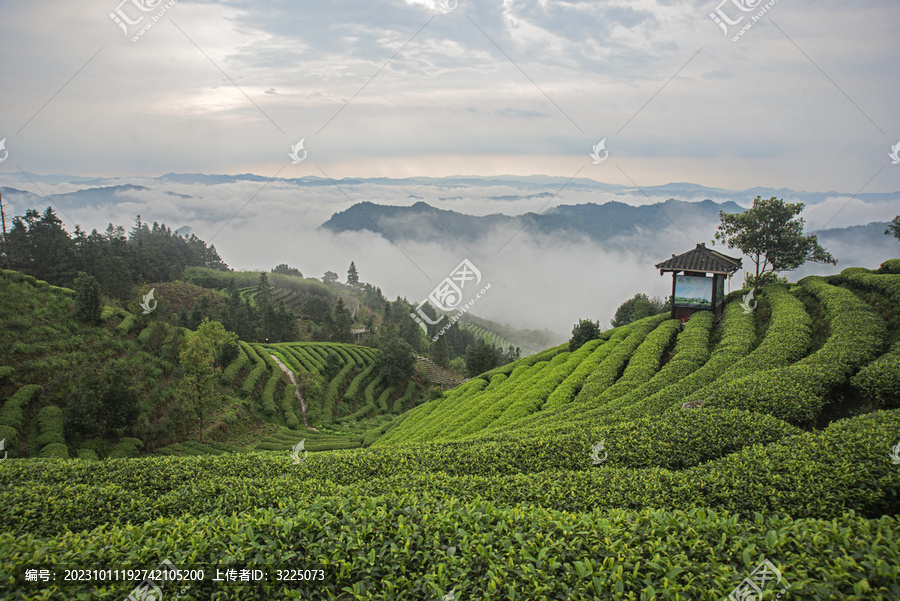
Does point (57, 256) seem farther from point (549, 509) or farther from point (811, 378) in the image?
point (811, 378)

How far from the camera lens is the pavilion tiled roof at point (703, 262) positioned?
73.0 ft

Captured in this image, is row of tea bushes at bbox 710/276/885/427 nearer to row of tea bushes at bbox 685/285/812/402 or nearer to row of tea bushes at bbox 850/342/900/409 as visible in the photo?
row of tea bushes at bbox 850/342/900/409

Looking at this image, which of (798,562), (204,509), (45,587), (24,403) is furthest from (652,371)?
(24,403)

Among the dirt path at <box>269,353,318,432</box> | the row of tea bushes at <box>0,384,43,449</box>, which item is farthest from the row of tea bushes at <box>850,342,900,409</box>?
the dirt path at <box>269,353,318,432</box>

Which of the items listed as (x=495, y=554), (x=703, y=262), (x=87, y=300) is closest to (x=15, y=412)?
(x=87, y=300)

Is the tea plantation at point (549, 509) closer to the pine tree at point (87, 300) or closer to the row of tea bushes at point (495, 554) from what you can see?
the row of tea bushes at point (495, 554)

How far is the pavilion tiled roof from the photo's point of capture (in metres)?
22.3

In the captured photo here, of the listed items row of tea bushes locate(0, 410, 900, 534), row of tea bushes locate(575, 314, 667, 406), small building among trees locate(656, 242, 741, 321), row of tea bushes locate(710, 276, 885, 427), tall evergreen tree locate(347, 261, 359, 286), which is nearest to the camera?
row of tea bushes locate(0, 410, 900, 534)

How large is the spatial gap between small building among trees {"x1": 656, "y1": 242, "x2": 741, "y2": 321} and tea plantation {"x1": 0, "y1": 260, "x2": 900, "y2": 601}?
377 inches

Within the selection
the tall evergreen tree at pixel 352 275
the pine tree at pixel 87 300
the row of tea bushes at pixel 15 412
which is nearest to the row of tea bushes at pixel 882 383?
the row of tea bushes at pixel 15 412

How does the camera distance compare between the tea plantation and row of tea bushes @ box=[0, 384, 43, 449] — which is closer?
the tea plantation

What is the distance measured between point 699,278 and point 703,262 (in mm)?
879

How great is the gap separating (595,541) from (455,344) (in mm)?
93448

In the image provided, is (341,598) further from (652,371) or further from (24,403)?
(24,403)
